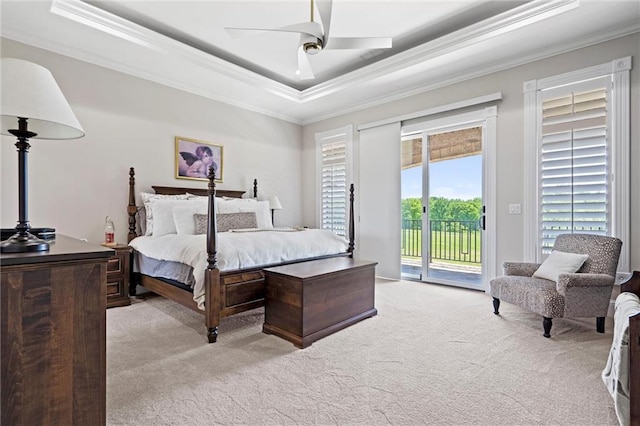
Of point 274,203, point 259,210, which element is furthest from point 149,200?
point 274,203

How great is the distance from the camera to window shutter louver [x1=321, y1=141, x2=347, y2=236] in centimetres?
560

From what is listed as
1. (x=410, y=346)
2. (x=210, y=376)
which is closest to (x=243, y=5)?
(x=210, y=376)

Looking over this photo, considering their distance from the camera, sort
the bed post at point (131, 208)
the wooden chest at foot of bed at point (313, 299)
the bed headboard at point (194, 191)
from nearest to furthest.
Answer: the wooden chest at foot of bed at point (313, 299), the bed post at point (131, 208), the bed headboard at point (194, 191)

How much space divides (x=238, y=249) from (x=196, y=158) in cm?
245

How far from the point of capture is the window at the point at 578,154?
3127mm

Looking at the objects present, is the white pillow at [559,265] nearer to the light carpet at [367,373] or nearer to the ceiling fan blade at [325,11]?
the light carpet at [367,373]

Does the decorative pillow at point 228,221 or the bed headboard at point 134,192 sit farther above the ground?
the bed headboard at point 134,192

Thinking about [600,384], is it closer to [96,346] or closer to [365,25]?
[96,346]

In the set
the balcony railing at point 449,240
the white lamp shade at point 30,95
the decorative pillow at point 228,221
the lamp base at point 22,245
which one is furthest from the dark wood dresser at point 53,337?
the balcony railing at point 449,240

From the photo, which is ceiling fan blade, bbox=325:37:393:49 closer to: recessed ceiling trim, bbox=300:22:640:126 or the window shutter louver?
recessed ceiling trim, bbox=300:22:640:126

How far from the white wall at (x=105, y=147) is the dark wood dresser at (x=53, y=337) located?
3.05 meters

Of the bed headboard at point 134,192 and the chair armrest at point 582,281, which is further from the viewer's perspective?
the bed headboard at point 134,192

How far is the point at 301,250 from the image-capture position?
11.0 ft

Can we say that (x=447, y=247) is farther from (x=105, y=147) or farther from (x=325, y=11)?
(x=105, y=147)
